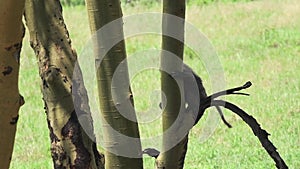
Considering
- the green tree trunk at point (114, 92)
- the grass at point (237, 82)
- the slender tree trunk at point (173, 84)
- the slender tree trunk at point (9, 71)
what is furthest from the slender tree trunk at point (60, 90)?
the grass at point (237, 82)

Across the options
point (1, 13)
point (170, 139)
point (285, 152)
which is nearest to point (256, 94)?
point (285, 152)

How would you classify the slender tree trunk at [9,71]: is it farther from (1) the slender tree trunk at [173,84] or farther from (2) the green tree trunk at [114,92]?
(1) the slender tree trunk at [173,84]

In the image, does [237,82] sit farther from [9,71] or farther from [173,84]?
[9,71]

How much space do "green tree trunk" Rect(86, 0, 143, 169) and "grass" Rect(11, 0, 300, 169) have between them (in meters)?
1.47

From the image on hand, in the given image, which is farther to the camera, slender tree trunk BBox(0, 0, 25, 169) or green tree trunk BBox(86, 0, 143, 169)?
green tree trunk BBox(86, 0, 143, 169)

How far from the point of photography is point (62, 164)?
2666mm

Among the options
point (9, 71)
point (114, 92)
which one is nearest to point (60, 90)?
point (114, 92)

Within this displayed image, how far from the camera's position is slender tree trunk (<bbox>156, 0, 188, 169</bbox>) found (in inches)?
112

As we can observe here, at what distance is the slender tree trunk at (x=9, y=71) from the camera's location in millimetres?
1388

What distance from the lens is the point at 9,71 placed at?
1.45m

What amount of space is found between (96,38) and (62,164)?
463 mm

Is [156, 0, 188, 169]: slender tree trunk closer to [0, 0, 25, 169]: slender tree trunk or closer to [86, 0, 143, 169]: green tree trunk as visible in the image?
[86, 0, 143, 169]: green tree trunk

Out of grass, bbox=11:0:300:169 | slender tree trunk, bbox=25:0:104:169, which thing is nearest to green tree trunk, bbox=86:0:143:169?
slender tree trunk, bbox=25:0:104:169

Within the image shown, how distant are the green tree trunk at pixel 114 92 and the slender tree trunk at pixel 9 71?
1.16 metres
